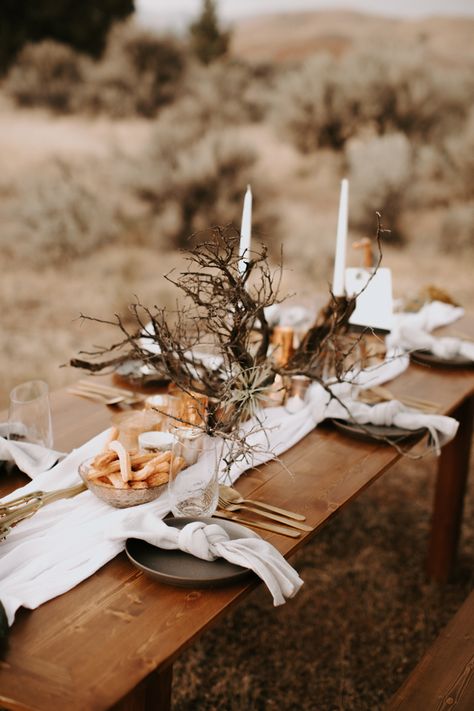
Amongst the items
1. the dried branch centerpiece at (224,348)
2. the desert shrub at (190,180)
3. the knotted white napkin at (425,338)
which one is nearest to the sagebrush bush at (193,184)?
the desert shrub at (190,180)

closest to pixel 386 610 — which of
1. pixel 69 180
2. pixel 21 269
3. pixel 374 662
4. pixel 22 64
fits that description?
pixel 374 662

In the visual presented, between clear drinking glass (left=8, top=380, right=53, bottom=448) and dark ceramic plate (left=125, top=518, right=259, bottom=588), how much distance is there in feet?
1.43

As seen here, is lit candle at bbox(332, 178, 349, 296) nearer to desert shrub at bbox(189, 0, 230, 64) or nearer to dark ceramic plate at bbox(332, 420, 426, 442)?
dark ceramic plate at bbox(332, 420, 426, 442)

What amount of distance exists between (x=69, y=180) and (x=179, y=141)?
1159 mm

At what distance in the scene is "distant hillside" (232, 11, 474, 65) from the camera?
7102 millimetres

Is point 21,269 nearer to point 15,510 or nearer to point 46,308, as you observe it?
point 46,308

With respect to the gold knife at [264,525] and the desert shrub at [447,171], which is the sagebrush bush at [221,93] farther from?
the gold knife at [264,525]

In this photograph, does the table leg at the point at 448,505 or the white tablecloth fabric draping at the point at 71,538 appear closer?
the white tablecloth fabric draping at the point at 71,538

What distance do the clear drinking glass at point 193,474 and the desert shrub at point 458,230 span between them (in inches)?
248

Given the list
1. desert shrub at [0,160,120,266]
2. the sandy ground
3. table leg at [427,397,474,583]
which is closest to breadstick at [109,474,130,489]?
table leg at [427,397,474,583]

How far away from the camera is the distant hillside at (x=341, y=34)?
7102 millimetres

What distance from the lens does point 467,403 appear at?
2404 mm

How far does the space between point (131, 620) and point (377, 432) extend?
0.85 m

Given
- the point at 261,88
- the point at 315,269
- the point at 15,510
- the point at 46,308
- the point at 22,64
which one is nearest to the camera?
the point at 15,510
